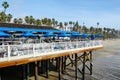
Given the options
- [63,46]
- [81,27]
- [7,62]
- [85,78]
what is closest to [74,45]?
[63,46]

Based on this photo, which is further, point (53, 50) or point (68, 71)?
point (68, 71)

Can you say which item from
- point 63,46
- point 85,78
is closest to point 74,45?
point 63,46

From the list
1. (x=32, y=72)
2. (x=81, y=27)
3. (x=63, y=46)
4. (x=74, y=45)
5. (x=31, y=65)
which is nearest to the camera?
(x=63, y=46)

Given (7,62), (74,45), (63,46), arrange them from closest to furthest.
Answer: (7,62)
(63,46)
(74,45)

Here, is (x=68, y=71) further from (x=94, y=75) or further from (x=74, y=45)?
(x=74, y=45)

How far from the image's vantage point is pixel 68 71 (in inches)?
1206

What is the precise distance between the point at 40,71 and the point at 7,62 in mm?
14056

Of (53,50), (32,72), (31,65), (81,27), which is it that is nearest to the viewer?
(53,50)

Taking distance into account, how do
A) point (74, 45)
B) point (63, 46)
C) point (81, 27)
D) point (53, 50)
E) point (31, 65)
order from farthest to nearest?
point (81, 27)
point (31, 65)
point (74, 45)
point (63, 46)
point (53, 50)

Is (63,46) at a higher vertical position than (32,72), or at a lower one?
higher

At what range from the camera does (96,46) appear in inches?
1222

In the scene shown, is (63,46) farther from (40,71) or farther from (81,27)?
(81,27)

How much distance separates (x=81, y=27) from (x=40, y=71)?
126 m

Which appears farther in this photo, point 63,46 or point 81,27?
point 81,27
